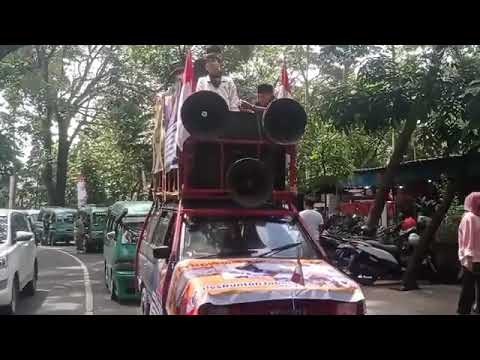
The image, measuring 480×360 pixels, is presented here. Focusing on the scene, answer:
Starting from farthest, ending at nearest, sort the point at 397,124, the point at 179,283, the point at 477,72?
1. the point at 397,124
2. the point at 477,72
3. the point at 179,283

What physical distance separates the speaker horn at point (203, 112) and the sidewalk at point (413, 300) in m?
4.01

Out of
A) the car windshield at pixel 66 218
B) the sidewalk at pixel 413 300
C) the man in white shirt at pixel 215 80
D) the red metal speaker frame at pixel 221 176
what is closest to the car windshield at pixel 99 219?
the car windshield at pixel 66 218

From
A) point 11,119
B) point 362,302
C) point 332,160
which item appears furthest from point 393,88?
point 11,119

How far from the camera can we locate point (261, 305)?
15.4ft

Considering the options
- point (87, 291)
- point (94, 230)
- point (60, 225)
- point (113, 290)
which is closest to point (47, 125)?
point (60, 225)

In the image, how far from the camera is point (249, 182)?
6.03 m

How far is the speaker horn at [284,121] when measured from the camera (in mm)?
6070

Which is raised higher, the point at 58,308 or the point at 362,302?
the point at 362,302

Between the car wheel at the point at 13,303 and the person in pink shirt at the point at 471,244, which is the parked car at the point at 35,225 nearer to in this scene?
the car wheel at the point at 13,303

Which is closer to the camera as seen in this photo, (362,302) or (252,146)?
(362,302)

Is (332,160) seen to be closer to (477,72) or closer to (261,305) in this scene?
(477,72)

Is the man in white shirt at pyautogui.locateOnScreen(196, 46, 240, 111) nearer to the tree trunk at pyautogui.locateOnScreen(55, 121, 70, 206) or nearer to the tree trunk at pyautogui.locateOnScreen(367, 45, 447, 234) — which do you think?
the tree trunk at pyautogui.locateOnScreen(367, 45, 447, 234)

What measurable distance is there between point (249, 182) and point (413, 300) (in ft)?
15.5

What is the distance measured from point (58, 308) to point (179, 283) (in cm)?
526
